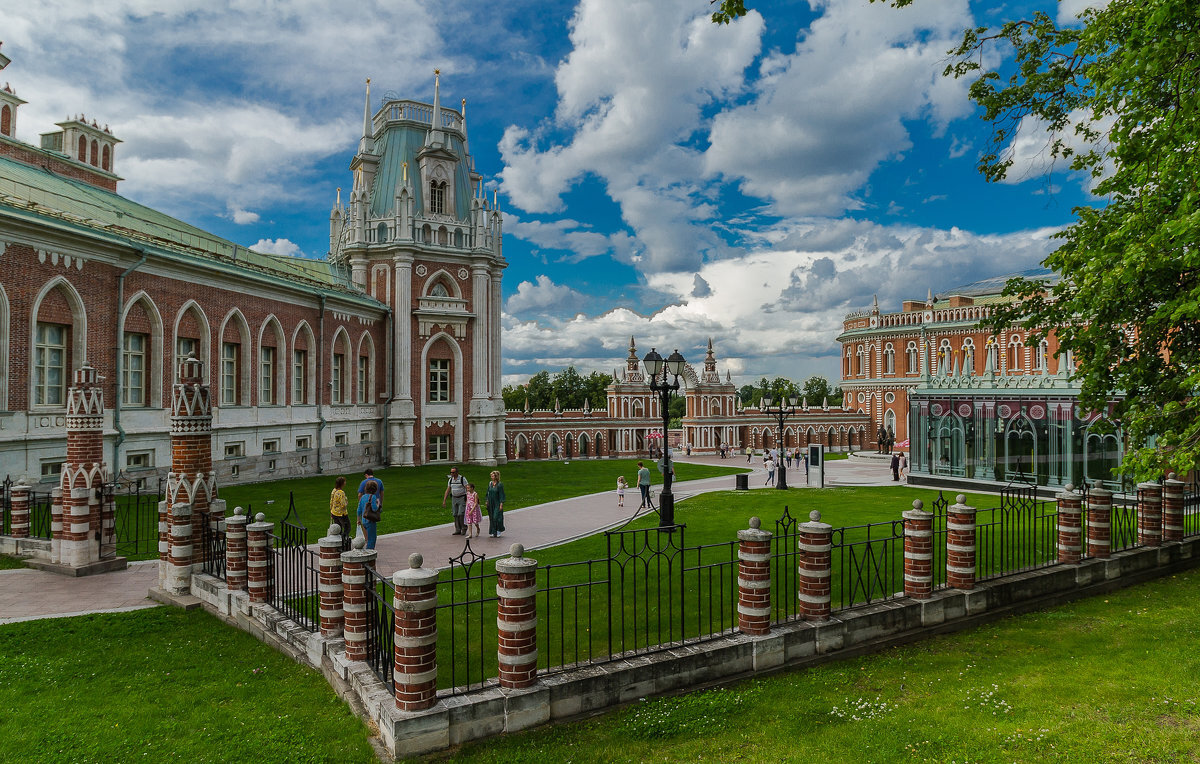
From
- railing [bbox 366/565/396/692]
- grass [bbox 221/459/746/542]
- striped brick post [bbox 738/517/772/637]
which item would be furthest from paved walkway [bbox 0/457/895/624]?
striped brick post [bbox 738/517/772/637]

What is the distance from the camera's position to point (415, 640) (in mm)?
6137

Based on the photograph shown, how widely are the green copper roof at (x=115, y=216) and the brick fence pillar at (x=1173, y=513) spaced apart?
27504mm

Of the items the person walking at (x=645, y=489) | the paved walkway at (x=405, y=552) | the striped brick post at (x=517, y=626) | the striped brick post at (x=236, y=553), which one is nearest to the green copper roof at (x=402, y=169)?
the paved walkway at (x=405, y=552)

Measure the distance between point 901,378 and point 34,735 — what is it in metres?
62.2

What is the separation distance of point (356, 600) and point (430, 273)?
31.1 metres

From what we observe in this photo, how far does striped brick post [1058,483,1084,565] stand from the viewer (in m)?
11.0

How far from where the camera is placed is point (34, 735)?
20.4 feet

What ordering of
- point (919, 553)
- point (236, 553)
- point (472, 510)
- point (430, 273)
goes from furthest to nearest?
point (430, 273) → point (472, 510) → point (236, 553) → point (919, 553)

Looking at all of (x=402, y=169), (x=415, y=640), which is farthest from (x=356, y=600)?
Result: (x=402, y=169)

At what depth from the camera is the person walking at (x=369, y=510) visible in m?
13.2

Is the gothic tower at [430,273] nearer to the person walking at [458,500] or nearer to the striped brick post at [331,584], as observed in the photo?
the person walking at [458,500]

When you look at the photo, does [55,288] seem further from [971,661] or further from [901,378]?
[901,378]

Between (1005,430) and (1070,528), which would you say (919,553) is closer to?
(1070,528)

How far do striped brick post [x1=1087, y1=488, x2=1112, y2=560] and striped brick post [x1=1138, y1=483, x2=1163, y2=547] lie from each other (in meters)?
1.50
